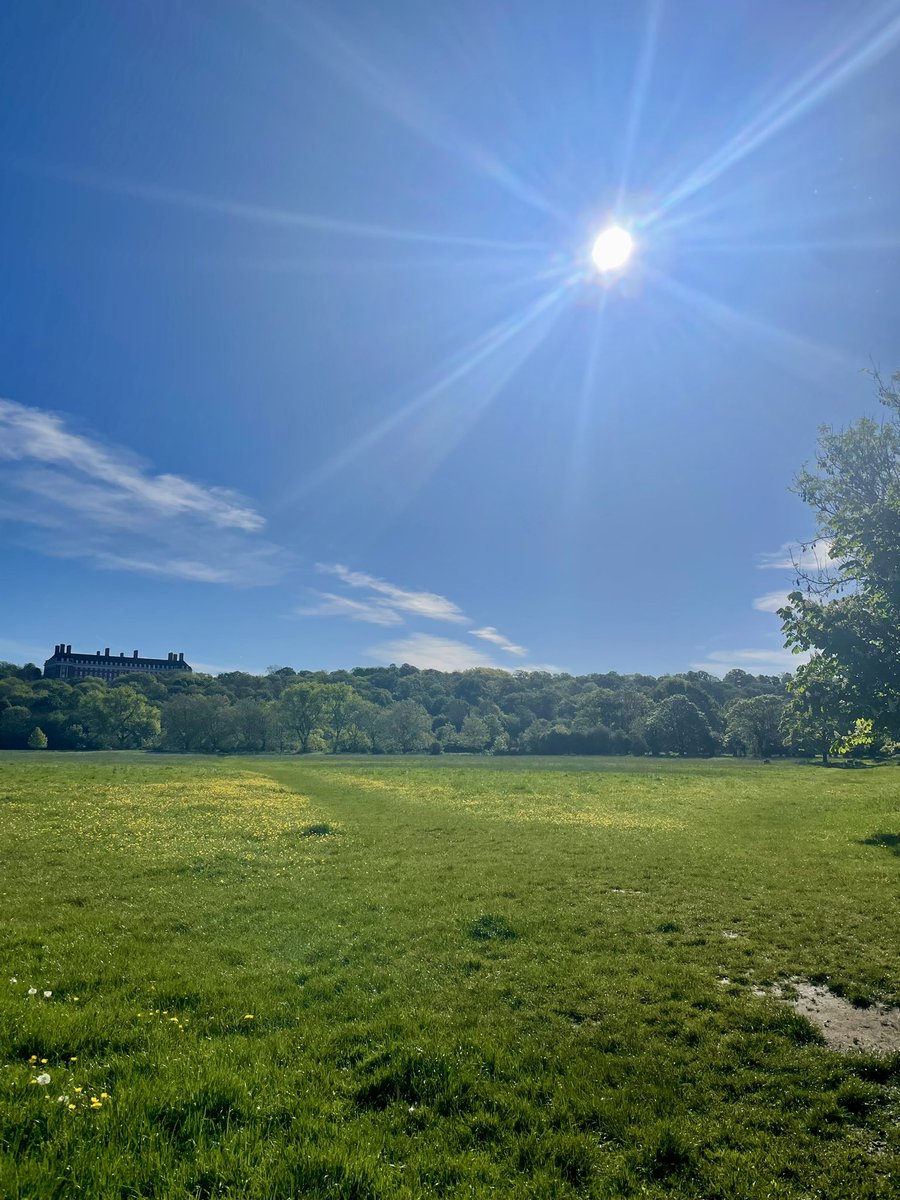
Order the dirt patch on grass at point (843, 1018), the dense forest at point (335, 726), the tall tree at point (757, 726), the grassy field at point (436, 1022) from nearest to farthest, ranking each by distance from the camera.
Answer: the grassy field at point (436, 1022)
the dirt patch on grass at point (843, 1018)
the tall tree at point (757, 726)
the dense forest at point (335, 726)

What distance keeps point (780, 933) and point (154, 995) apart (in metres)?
14.1

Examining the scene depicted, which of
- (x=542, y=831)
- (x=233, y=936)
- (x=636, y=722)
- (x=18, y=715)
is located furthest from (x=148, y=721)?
(x=233, y=936)

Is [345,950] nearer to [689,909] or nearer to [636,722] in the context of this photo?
[689,909]

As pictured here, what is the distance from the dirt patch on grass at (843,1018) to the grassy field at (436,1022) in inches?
14.7

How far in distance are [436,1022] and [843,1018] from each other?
705cm

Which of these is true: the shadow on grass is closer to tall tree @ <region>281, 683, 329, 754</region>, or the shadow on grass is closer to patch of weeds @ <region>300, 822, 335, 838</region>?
patch of weeds @ <region>300, 822, 335, 838</region>

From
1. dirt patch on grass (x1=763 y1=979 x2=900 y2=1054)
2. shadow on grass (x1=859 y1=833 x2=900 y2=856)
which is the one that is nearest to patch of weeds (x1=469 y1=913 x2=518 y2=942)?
dirt patch on grass (x1=763 y1=979 x2=900 y2=1054)

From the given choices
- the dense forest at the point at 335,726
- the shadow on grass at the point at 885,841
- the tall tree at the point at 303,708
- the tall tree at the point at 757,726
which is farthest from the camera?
the tall tree at the point at 303,708

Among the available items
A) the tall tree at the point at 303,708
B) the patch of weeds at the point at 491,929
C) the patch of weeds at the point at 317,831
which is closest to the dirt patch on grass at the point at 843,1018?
the patch of weeds at the point at 491,929

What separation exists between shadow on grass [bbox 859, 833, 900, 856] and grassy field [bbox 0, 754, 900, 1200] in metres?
0.52

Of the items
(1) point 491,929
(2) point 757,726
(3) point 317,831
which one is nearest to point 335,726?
(2) point 757,726

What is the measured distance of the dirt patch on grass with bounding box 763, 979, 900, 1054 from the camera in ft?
31.0

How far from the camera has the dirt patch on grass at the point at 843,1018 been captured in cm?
944

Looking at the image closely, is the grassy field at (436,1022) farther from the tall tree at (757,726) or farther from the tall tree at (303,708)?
the tall tree at (303,708)
